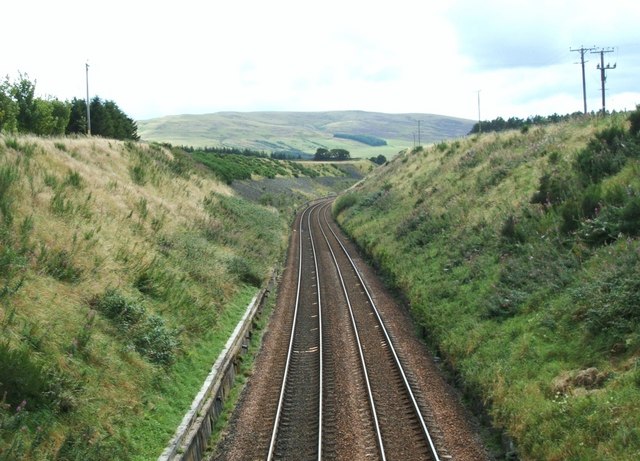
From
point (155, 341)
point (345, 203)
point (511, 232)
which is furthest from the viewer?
point (345, 203)

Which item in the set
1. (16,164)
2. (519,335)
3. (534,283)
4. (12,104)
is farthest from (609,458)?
(12,104)

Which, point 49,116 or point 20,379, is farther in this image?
point 49,116

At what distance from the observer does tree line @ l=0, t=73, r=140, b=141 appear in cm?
3812

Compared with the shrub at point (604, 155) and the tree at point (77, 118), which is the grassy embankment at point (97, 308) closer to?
the shrub at point (604, 155)

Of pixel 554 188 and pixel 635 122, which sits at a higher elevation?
pixel 635 122

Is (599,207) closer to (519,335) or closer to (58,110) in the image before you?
(519,335)

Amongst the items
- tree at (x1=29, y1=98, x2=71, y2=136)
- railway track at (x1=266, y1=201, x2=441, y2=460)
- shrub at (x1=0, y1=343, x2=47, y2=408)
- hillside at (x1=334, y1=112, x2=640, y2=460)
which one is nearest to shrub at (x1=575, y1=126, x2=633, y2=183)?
hillside at (x1=334, y1=112, x2=640, y2=460)

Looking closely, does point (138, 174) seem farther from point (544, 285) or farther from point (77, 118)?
point (77, 118)

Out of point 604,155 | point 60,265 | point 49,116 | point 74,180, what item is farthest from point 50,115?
point 604,155

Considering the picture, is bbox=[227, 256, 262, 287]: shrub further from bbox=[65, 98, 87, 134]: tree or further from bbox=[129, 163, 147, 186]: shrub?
bbox=[65, 98, 87, 134]: tree

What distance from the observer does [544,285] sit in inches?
620

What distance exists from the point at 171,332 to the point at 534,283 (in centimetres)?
1115

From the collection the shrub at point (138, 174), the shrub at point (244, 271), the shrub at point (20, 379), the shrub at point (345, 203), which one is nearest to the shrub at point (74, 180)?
Result: the shrub at point (244, 271)

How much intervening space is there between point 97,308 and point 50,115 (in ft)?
119
